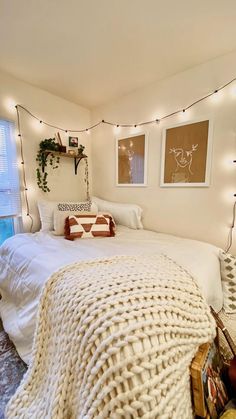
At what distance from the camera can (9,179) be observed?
2029 millimetres

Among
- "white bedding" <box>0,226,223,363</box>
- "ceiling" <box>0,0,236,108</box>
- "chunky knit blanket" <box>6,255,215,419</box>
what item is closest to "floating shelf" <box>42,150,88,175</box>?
"ceiling" <box>0,0,236,108</box>

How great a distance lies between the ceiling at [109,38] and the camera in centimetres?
123

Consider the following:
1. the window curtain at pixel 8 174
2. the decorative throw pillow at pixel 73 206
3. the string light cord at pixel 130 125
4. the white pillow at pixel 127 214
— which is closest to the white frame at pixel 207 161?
the string light cord at pixel 130 125

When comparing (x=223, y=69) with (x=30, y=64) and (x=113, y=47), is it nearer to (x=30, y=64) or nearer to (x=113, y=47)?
(x=113, y=47)

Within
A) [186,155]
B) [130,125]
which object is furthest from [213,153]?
[130,125]

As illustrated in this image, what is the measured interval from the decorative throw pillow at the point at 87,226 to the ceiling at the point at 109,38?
1474 mm

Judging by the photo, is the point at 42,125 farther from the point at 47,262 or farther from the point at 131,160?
the point at 47,262

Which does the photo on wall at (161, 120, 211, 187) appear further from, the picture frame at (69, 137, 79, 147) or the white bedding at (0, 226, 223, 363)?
the picture frame at (69, 137, 79, 147)

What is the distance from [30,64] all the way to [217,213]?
2265 millimetres

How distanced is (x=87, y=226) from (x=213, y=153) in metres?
1.40

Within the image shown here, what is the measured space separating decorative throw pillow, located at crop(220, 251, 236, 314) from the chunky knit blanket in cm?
71

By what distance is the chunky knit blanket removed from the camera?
0.56 meters

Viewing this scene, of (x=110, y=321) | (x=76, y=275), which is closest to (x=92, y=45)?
(x=76, y=275)

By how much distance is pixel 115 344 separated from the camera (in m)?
0.60
